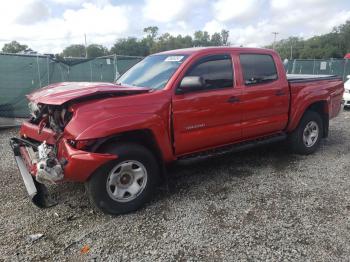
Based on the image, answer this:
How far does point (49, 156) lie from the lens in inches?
139

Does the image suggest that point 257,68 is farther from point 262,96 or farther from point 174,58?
point 174,58

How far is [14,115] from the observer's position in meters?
9.16

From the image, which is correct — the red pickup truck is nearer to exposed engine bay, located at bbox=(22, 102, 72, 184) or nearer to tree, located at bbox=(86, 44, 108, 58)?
exposed engine bay, located at bbox=(22, 102, 72, 184)

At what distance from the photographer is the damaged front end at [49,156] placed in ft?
11.3

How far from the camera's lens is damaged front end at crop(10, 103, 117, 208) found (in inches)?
135

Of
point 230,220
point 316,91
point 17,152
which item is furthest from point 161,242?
→ point 316,91

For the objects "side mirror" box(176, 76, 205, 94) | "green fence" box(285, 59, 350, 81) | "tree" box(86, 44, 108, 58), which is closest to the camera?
"side mirror" box(176, 76, 205, 94)

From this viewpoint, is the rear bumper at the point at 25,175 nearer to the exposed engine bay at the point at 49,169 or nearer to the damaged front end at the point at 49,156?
the damaged front end at the point at 49,156

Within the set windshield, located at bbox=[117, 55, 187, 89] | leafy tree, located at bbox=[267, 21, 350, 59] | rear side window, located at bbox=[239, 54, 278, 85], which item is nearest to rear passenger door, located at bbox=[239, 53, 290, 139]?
rear side window, located at bbox=[239, 54, 278, 85]

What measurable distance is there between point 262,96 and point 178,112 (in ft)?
Answer: 5.24

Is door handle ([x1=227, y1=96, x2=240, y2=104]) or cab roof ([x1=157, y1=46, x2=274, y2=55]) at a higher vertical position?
cab roof ([x1=157, y1=46, x2=274, y2=55])

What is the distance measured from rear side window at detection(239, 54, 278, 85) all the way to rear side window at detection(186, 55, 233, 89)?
0.97 ft

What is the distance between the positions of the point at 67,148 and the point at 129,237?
3.63 feet

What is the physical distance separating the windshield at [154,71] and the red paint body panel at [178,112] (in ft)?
0.44
